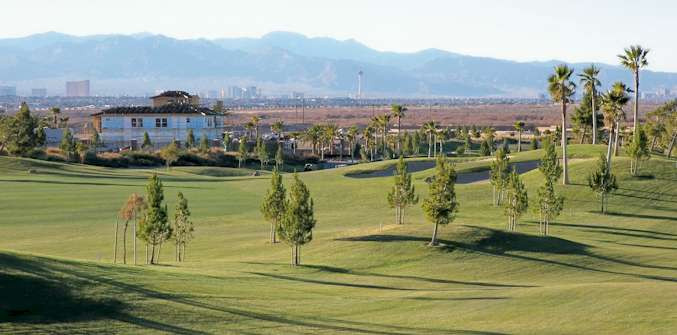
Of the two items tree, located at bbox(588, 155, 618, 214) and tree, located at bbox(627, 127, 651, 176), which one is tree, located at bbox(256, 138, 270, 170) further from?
tree, located at bbox(588, 155, 618, 214)

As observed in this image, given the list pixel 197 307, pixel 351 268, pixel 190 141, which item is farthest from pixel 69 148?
pixel 197 307

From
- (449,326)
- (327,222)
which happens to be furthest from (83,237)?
(449,326)

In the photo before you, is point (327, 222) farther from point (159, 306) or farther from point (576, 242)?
point (159, 306)

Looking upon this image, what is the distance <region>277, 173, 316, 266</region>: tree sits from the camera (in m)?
55.4

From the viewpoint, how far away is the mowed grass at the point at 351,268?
36.8 meters

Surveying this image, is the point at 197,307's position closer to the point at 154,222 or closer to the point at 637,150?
the point at 154,222

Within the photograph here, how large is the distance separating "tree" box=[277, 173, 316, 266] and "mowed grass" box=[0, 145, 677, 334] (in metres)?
1.32

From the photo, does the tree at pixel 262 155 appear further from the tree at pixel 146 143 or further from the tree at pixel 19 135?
the tree at pixel 19 135

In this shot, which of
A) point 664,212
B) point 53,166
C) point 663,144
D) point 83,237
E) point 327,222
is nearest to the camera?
point 83,237

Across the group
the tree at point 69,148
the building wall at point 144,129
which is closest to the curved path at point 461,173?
the tree at point 69,148

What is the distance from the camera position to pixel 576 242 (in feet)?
212

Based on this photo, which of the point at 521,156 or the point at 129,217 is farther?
the point at 521,156

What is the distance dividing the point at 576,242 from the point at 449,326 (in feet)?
96.1

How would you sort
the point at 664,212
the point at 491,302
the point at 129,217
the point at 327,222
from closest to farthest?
1. the point at 491,302
2. the point at 129,217
3. the point at 327,222
4. the point at 664,212
